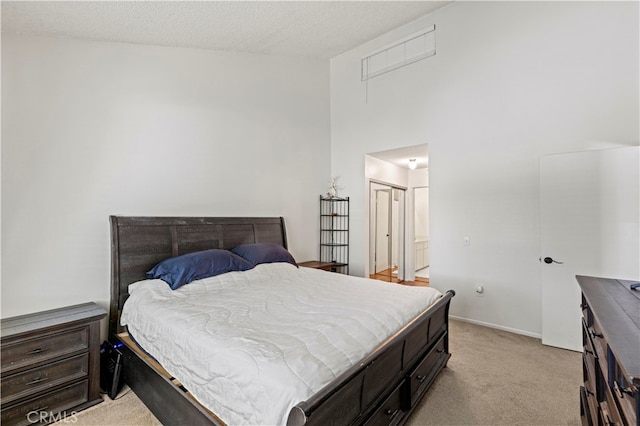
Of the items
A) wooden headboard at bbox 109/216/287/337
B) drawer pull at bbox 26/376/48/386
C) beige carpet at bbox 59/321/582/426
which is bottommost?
beige carpet at bbox 59/321/582/426

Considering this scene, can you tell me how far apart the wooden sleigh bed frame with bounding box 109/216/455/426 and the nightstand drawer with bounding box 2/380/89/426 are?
0.29 m

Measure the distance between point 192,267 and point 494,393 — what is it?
269 cm

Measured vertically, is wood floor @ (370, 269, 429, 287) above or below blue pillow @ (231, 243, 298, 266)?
below

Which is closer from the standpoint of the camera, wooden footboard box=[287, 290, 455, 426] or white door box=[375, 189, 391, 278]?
wooden footboard box=[287, 290, 455, 426]

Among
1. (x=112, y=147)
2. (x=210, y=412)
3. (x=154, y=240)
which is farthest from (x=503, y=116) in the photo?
(x=112, y=147)

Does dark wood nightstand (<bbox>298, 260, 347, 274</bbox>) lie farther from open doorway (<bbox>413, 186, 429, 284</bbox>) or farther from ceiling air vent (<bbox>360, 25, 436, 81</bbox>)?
ceiling air vent (<bbox>360, 25, 436, 81</bbox>)

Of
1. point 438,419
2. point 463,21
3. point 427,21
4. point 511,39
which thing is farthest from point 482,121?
point 438,419

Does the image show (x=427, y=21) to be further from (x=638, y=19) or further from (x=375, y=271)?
(x=375, y=271)

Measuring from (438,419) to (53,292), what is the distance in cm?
312

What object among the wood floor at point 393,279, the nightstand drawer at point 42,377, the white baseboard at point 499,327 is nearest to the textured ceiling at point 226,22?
the nightstand drawer at point 42,377

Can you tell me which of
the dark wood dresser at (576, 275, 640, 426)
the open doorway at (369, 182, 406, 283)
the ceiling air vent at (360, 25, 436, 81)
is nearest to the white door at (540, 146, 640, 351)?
the dark wood dresser at (576, 275, 640, 426)

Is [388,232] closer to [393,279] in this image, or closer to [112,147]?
[393,279]

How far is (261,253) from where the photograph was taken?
3379 millimetres

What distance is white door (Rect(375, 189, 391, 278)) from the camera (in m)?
6.48
